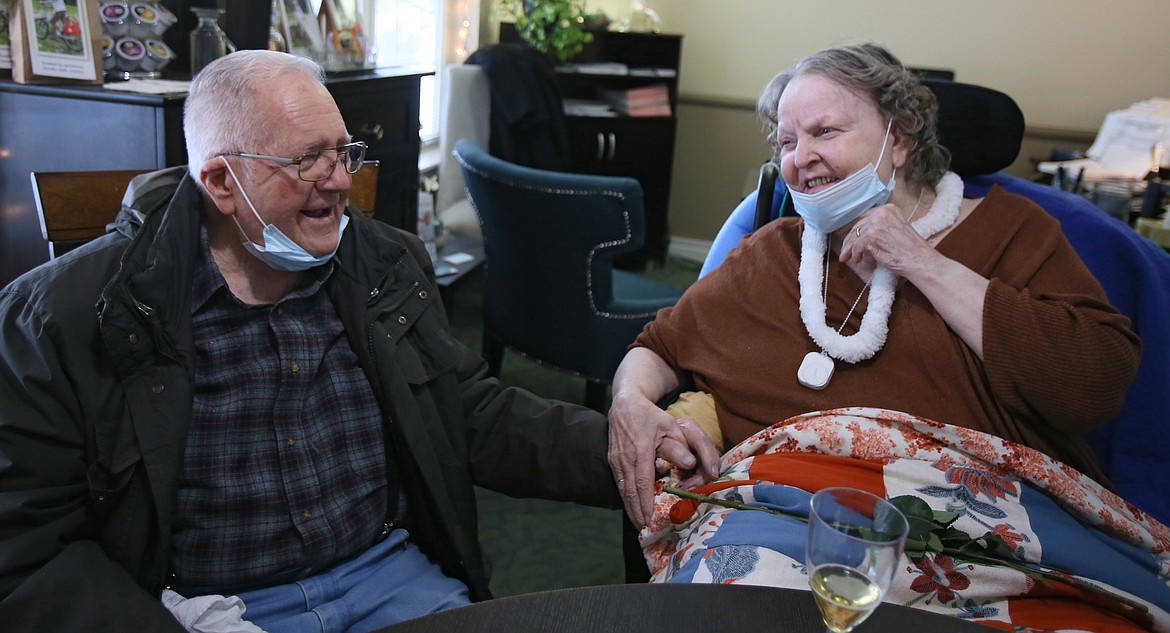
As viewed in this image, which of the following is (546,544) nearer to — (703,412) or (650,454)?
(703,412)

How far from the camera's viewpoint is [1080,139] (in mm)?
4559

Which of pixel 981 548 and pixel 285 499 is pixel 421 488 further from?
pixel 981 548

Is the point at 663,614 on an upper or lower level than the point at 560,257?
upper

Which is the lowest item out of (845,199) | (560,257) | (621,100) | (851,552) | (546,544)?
(546,544)

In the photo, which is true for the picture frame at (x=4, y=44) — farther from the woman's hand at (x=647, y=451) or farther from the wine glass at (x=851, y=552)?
the wine glass at (x=851, y=552)

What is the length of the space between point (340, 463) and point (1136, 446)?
138 cm

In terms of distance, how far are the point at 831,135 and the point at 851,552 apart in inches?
40.7

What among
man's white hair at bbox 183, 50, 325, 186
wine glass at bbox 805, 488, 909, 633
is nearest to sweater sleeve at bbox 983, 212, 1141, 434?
wine glass at bbox 805, 488, 909, 633

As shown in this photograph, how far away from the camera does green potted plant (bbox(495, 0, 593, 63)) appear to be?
410 centimetres

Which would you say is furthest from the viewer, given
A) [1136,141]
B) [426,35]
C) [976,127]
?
[426,35]

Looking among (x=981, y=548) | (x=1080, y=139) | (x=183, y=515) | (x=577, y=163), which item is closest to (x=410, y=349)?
(x=183, y=515)

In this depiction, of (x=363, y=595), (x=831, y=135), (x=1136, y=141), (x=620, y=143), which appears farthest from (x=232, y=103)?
(x=1136, y=141)

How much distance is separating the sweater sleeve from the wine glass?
72cm

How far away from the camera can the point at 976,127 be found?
71.8 inches
